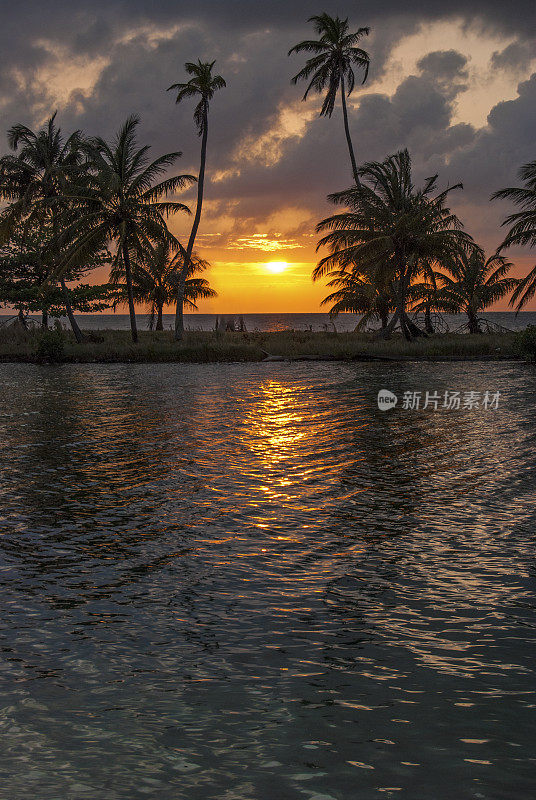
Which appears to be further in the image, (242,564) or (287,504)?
(287,504)

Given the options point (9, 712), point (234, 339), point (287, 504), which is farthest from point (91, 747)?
point (234, 339)

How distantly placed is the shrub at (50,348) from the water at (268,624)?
2526cm

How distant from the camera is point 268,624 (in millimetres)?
4883

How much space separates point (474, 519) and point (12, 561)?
15.1ft

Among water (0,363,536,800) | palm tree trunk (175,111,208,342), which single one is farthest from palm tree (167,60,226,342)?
water (0,363,536,800)

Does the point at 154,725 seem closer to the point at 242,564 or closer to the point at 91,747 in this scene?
the point at 91,747

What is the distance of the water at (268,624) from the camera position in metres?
3.35

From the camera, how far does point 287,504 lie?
8.09 m

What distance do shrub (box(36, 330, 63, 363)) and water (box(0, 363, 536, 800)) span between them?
25256 millimetres

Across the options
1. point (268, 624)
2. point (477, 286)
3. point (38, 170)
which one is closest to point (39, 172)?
point (38, 170)
